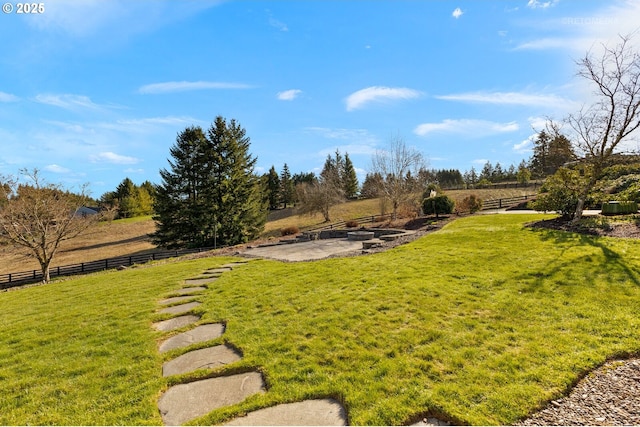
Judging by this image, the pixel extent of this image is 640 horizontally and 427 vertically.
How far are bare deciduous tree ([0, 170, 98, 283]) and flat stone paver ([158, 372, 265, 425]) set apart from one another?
18300mm

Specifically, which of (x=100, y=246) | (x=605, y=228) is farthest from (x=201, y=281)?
(x=100, y=246)

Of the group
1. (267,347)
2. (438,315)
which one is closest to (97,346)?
(267,347)

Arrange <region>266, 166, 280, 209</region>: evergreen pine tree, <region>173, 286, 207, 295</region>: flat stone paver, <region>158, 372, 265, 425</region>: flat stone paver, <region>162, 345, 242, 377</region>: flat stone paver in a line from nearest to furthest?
<region>158, 372, 265, 425</region>: flat stone paver → <region>162, 345, 242, 377</region>: flat stone paver → <region>173, 286, 207, 295</region>: flat stone paver → <region>266, 166, 280, 209</region>: evergreen pine tree

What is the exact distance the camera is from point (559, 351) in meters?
3.60

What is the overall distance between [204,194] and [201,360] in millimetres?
23588

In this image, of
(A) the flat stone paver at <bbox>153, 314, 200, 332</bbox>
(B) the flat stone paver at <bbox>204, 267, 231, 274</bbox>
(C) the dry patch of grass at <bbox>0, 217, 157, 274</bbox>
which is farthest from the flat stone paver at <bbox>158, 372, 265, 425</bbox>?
(C) the dry patch of grass at <bbox>0, 217, 157, 274</bbox>

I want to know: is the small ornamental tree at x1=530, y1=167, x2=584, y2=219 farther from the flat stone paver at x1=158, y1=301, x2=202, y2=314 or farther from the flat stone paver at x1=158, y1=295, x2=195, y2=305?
the flat stone paver at x1=158, y1=295, x2=195, y2=305

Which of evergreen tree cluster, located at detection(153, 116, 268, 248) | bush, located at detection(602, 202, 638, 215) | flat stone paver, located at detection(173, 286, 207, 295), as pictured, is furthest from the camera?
evergreen tree cluster, located at detection(153, 116, 268, 248)

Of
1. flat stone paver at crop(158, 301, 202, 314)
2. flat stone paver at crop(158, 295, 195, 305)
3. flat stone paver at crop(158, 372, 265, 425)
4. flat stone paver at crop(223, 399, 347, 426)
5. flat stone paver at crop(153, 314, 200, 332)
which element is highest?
flat stone paver at crop(158, 295, 195, 305)

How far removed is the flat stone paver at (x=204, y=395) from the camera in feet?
9.25

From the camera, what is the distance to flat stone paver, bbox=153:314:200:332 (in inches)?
199

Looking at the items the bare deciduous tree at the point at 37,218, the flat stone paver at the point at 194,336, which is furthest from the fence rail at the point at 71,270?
the flat stone paver at the point at 194,336

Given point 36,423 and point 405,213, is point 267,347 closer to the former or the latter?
point 36,423

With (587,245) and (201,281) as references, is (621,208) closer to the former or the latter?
(587,245)
